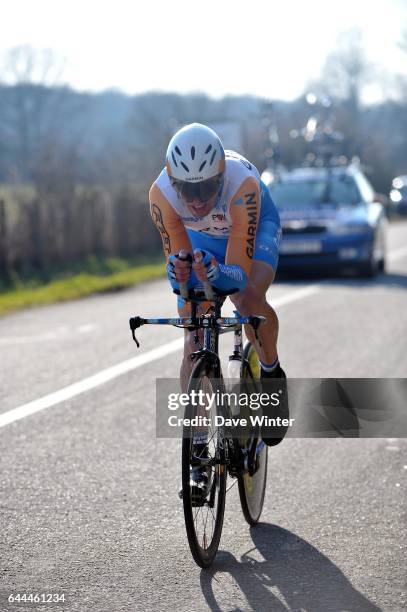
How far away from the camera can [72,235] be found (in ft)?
69.2

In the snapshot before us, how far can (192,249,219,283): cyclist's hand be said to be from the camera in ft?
14.5

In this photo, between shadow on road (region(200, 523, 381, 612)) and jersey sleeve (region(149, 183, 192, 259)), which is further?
jersey sleeve (region(149, 183, 192, 259))

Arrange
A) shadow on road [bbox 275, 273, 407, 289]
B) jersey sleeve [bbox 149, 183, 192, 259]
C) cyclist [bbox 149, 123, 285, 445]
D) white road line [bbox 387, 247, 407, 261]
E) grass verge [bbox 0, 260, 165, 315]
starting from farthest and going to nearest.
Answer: white road line [bbox 387, 247, 407, 261] → shadow on road [bbox 275, 273, 407, 289] → grass verge [bbox 0, 260, 165, 315] → jersey sleeve [bbox 149, 183, 192, 259] → cyclist [bbox 149, 123, 285, 445]

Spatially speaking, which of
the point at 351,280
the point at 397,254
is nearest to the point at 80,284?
the point at 351,280

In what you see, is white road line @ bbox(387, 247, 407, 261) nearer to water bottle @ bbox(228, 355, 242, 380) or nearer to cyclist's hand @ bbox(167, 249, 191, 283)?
water bottle @ bbox(228, 355, 242, 380)

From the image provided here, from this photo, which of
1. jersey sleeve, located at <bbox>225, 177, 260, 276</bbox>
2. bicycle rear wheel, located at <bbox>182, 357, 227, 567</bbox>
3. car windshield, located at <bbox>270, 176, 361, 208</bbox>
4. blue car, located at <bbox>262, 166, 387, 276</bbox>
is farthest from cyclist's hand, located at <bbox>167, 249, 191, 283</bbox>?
car windshield, located at <bbox>270, 176, 361, 208</bbox>

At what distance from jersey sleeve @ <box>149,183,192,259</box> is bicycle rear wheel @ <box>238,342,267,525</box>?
26.5 inches

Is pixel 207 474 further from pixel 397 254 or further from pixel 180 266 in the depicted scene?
pixel 397 254

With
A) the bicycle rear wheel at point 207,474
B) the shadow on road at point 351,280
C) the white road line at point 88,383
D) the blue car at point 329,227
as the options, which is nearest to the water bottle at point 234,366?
the bicycle rear wheel at point 207,474

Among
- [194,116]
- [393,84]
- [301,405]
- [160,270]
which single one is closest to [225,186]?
[301,405]

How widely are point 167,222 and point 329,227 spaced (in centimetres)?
1268

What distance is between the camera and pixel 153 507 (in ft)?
18.1

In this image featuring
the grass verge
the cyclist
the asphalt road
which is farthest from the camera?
the grass verge

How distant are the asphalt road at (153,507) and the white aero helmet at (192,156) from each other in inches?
66.3
